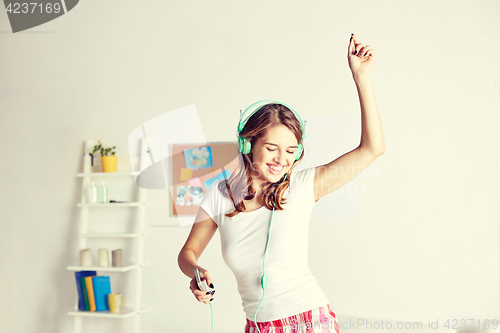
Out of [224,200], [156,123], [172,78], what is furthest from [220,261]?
[224,200]

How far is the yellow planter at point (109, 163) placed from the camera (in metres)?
2.83

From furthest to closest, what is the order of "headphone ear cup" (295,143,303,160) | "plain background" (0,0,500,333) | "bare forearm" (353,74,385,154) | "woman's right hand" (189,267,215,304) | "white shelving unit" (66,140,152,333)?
"white shelving unit" (66,140,152,333)
"plain background" (0,0,500,333)
"headphone ear cup" (295,143,303,160)
"bare forearm" (353,74,385,154)
"woman's right hand" (189,267,215,304)

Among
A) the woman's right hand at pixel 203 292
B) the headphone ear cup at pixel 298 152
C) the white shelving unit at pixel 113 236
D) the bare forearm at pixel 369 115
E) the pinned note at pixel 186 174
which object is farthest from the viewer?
the pinned note at pixel 186 174

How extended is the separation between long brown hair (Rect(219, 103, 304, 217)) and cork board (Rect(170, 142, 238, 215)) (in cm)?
145

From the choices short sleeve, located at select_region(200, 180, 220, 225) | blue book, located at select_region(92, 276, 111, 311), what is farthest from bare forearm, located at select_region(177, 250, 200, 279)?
blue book, located at select_region(92, 276, 111, 311)

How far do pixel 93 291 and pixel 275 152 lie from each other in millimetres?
2043

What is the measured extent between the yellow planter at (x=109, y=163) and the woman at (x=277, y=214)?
5.82 ft

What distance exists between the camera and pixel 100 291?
2.72 m

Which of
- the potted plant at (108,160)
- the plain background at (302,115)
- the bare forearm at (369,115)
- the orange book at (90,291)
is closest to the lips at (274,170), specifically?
the bare forearm at (369,115)

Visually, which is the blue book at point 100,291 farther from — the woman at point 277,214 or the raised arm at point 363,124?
the raised arm at point 363,124

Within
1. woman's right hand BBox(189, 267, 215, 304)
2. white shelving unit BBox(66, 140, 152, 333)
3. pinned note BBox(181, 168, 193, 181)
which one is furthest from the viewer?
pinned note BBox(181, 168, 193, 181)

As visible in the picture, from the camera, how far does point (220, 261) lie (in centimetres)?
271

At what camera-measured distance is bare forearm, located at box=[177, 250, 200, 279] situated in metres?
1.12

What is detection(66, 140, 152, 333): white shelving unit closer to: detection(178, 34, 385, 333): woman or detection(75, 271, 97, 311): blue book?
detection(75, 271, 97, 311): blue book
